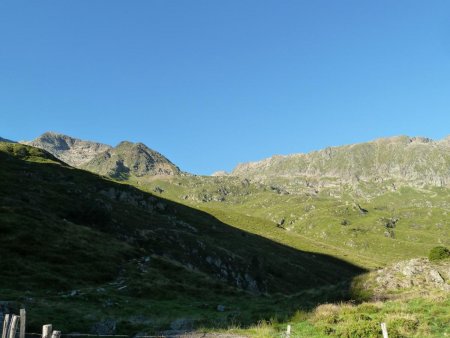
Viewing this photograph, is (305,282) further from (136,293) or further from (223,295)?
(136,293)

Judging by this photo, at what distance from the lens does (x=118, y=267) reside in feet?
186

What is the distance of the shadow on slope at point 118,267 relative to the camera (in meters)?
34.6

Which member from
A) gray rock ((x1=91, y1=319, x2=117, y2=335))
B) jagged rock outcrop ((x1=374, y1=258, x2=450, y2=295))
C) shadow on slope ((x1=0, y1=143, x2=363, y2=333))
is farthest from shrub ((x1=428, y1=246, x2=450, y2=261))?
gray rock ((x1=91, y1=319, x2=117, y2=335))

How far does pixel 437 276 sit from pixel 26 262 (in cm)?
4740

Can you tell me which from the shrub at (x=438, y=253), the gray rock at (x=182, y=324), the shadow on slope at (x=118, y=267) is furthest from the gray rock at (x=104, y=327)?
the shrub at (x=438, y=253)

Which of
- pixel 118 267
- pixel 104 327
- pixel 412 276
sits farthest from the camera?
pixel 118 267

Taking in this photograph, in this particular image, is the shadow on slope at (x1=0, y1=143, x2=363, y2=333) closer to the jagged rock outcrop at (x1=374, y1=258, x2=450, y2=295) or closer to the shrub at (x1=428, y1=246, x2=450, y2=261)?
the jagged rock outcrop at (x1=374, y1=258, x2=450, y2=295)

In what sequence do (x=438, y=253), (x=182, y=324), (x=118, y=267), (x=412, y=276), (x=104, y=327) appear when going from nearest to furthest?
(x=104, y=327) < (x=182, y=324) < (x=412, y=276) < (x=118, y=267) < (x=438, y=253)

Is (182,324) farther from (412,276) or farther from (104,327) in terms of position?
(412,276)

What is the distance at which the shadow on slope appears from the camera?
3456 centimetres

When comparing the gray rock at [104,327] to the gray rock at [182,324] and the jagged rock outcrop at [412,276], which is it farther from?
the jagged rock outcrop at [412,276]

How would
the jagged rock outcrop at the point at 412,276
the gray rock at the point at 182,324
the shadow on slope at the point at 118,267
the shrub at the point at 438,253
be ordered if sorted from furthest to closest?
the shrub at the point at 438,253, the jagged rock outcrop at the point at 412,276, the shadow on slope at the point at 118,267, the gray rock at the point at 182,324

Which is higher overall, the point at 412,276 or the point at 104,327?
the point at 412,276

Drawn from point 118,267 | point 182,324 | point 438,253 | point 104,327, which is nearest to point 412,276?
point 438,253
